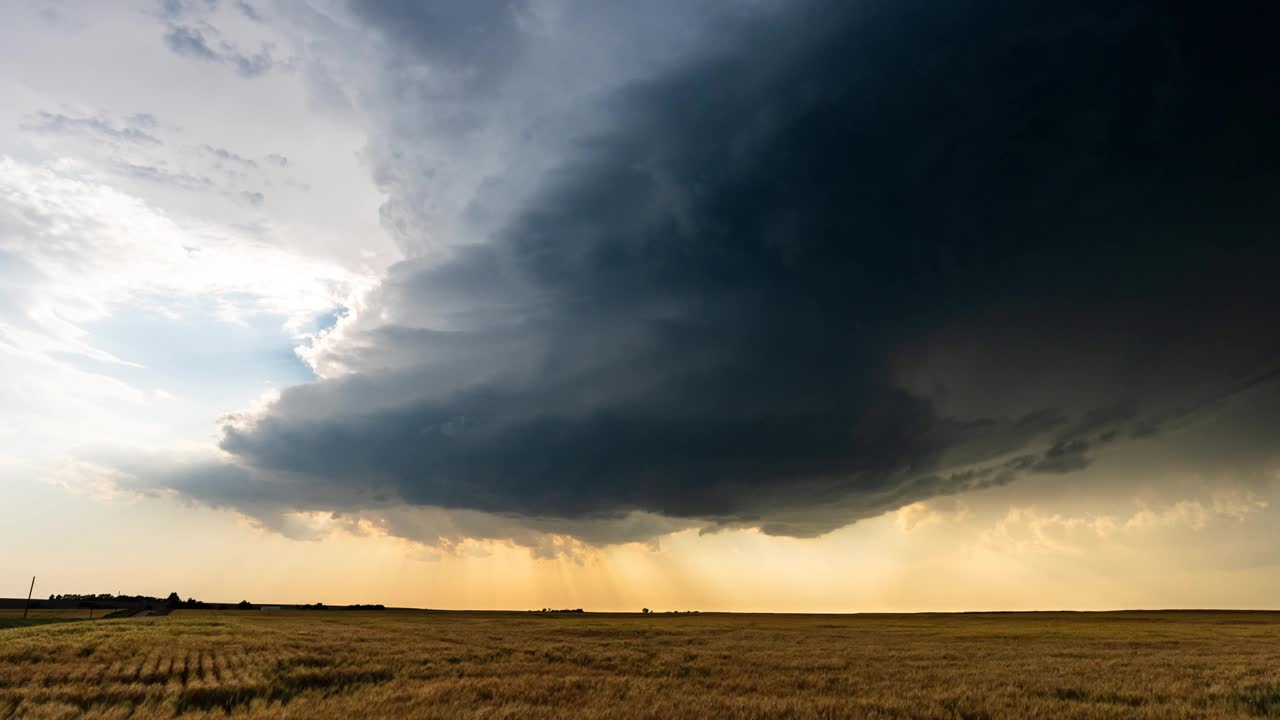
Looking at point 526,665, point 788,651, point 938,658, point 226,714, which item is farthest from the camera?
point 788,651

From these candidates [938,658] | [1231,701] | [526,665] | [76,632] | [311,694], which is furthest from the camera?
[76,632]

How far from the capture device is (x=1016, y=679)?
25422 mm

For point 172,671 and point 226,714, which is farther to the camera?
point 172,671

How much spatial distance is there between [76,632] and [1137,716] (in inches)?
2501

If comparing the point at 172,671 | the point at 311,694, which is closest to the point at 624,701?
the point at 311,694

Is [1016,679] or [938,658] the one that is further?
[938,658]

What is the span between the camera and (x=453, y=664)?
102 ft

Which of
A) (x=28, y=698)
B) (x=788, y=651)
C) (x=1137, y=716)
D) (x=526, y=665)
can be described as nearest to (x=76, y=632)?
(x=28, y=698)

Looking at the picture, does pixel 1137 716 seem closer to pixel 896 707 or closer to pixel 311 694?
pixel 896 707

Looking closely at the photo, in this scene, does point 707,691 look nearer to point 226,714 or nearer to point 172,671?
point 226,714

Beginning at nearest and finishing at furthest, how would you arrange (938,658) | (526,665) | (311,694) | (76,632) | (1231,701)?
(1231,701), (311,694), (526,665), (938,658), (76,632)

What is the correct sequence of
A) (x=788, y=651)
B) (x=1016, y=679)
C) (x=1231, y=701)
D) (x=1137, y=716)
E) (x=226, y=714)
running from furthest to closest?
1. (x=788, y=651)
2. (x=1016, y=679)
3. (x=1231, y=701)
4. (x=226, y=714)
5. (x=1137, y=716)

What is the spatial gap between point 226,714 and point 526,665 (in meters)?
13.9

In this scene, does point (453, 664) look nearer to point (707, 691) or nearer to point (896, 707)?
point (707, 691)
